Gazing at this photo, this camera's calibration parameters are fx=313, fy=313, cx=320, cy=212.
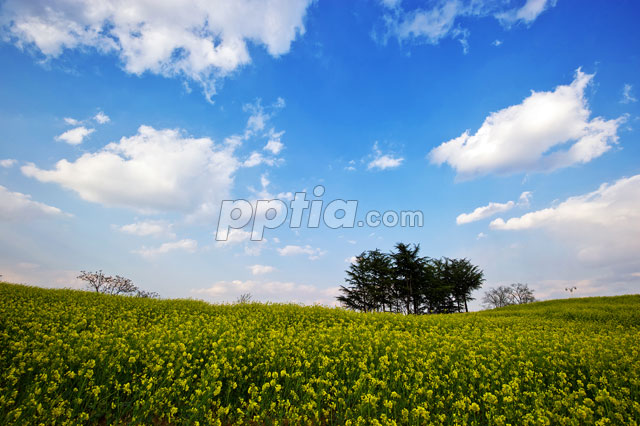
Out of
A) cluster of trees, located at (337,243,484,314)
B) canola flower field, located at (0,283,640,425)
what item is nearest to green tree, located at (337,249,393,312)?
cluster of trees, located at (337,243,484,314)

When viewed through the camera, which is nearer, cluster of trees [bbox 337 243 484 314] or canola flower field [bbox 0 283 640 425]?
canola flower field [bbox 0 283 640 425]

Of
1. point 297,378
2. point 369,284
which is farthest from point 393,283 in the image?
point 297,378

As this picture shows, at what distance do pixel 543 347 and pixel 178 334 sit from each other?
39.2 ft

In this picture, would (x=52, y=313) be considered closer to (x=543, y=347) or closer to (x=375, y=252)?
(x=543, y=347)

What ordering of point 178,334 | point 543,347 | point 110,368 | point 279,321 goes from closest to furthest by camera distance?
point 110,368
point 178,334
point 543,347
point 279,321

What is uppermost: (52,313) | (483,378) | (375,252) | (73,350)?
(375,252)

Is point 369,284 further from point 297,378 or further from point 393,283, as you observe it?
point 297,378

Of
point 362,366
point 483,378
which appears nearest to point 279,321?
point 362,366

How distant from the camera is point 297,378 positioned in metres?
7.18

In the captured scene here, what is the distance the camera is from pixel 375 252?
156 ft

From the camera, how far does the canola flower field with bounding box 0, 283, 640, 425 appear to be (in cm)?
558

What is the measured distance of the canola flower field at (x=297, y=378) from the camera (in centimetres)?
558

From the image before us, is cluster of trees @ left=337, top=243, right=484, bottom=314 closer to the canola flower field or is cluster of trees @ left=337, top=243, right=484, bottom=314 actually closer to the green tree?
the green tree

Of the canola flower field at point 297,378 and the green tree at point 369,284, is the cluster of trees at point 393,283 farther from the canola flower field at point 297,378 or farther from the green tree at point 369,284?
the canola flower field at point 297,378
